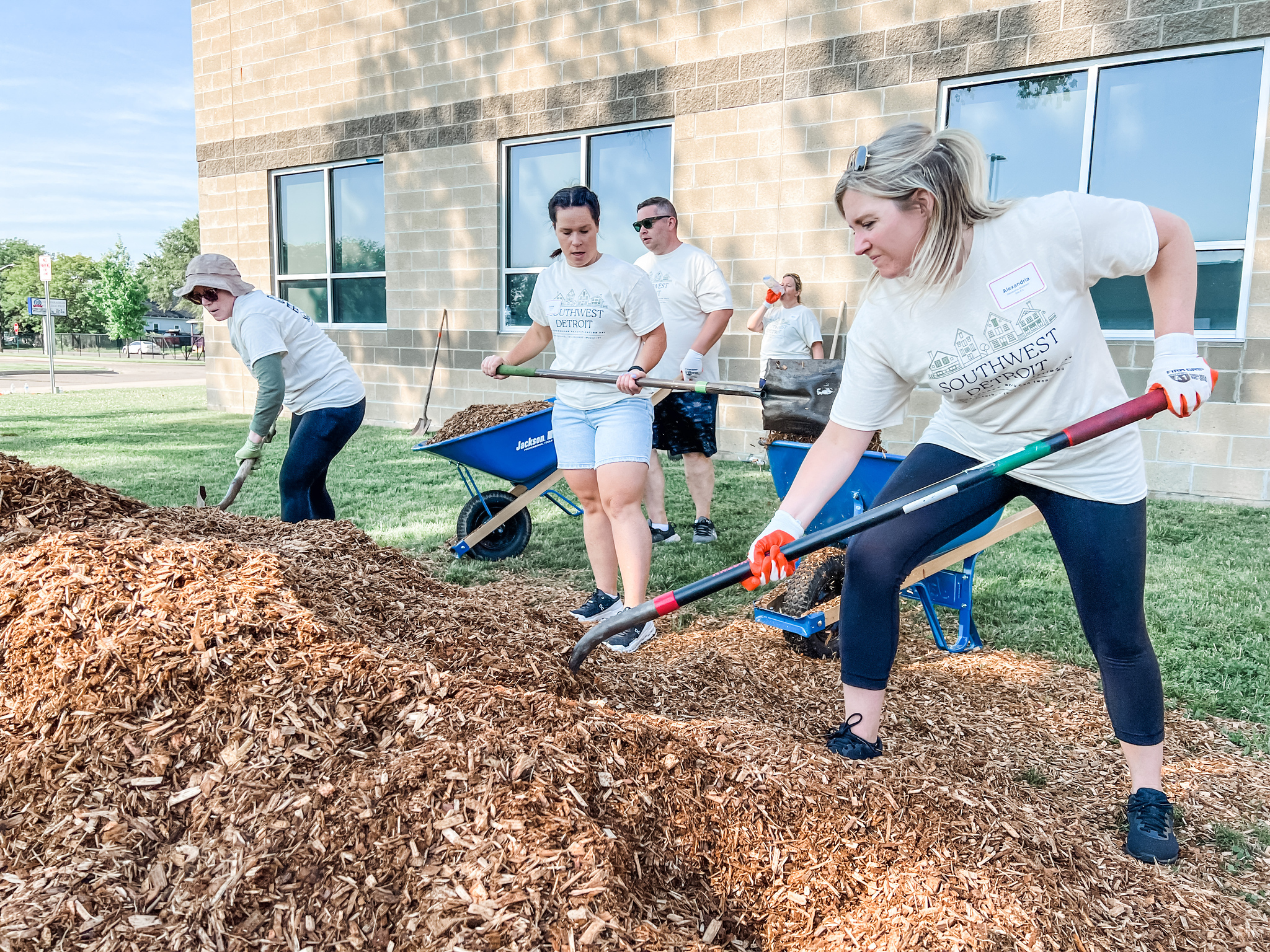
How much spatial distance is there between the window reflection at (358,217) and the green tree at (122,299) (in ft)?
203

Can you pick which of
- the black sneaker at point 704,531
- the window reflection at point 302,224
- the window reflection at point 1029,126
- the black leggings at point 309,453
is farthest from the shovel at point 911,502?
the window reflection at point 302,224

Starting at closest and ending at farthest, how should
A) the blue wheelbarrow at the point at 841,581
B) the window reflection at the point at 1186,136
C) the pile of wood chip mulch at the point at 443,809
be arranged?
the pile of wood chip mulch at the point at 443,809 → the blue wheelbarrow at the point at 841,581 → the window reflection at the point at 1186,136

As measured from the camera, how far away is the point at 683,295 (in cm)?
541

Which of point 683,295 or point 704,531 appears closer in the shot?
point 683,295

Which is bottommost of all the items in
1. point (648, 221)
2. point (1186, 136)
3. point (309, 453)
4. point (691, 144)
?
point (309, 453)

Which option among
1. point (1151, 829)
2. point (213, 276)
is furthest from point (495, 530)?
point (1151, 829)

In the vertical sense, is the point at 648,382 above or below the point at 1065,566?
above

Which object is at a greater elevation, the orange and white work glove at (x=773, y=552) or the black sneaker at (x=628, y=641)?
the orange and white work glove at (x=773, y=552)

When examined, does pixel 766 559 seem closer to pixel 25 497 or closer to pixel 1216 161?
pixel 25 497

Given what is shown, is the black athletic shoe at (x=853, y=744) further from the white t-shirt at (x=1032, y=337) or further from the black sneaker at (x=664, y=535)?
the black sneaker at (x=664, y=535)

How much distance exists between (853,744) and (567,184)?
8.57 metres

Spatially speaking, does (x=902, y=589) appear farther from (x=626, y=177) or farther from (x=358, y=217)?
(x=358, y=217)

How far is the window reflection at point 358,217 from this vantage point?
37.8 ft

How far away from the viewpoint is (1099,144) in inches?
273
